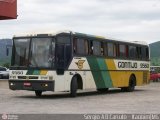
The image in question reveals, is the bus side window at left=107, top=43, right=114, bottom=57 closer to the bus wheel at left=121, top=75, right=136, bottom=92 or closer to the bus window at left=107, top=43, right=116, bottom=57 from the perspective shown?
the bus window at left=107, top=43, right=116, bottom=57

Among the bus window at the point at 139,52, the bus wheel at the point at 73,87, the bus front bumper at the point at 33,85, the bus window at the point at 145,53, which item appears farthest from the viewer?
the bus window at the point at 145,53

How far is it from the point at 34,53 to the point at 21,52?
2.34 ft

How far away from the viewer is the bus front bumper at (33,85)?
23.0 m

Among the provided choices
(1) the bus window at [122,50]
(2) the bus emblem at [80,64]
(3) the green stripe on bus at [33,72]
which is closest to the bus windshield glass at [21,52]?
(3) the green stripe on bus at [33,72]

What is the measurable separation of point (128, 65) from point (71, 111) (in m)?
14.1

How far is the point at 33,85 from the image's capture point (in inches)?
919

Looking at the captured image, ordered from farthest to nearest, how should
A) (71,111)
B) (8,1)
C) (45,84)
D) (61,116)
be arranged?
1. (8,1)
2. (45,84)
3. (71,111)
4. (61,116)

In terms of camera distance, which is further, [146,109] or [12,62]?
[12,62]

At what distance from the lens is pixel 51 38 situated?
23375 millimetres

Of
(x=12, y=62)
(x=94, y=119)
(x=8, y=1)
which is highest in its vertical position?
(x=8, y=1)

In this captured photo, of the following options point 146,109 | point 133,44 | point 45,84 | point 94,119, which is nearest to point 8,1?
point 133,44

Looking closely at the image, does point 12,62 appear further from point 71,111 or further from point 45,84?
point 71,111

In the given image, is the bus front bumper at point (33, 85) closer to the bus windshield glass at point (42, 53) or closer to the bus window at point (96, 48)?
the bus windshield glass at point (42, 53)

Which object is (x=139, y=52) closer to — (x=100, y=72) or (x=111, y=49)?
(x=111, y=49)
